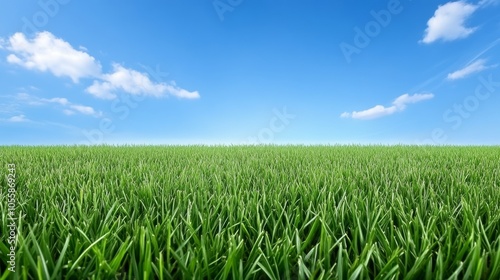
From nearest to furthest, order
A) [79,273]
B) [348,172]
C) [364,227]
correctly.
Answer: [79,273] → [364,227] → [348,172]

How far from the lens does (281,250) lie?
2.72 feet

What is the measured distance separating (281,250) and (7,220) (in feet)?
3.04

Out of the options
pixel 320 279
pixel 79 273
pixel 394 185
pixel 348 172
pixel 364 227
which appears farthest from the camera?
pixel 348 172

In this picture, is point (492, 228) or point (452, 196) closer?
point (492, 228)

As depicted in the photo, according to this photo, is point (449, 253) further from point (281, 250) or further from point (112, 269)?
point (112, 269)

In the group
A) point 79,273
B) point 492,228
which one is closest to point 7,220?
point 79,273

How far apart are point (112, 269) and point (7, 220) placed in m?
Answer: 0.61

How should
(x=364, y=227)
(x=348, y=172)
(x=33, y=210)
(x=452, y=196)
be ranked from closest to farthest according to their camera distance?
(x=364, y=227), (x=33, y=210), (x=452, y=196), (x=348, y=172)

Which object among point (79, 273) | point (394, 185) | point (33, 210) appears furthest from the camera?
point (394, 185)

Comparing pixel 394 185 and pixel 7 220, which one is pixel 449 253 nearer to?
pixel 394 185

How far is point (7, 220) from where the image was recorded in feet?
3.49

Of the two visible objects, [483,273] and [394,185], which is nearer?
[483,273]

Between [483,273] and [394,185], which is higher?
[394,185]

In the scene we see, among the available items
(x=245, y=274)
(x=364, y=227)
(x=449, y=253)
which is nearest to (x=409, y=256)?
(x=449, y=253)
